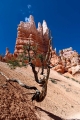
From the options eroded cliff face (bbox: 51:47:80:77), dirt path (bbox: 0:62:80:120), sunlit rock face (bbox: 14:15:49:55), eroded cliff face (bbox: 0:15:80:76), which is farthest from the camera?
sunlit rock face (bbox: 14:15:49:55)

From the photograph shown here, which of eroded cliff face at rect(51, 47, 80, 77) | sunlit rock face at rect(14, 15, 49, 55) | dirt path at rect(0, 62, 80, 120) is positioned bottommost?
dirt path at rect(0, 62, 80, 120)

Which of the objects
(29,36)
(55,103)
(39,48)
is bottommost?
(55,103)

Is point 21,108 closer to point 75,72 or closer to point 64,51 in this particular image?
point 75,72

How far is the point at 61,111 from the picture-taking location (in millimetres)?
16422

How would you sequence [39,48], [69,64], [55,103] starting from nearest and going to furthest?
1. [55,103]
2. [39,48]
3. [69,64]

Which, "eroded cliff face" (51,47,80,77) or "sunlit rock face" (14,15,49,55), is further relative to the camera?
"sunlit rock face" (14,15,49,55)

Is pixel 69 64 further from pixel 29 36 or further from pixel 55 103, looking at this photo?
pixel 55 103

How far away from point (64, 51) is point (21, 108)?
63633mm

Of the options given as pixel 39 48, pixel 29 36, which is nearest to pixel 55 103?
pixel 39 48

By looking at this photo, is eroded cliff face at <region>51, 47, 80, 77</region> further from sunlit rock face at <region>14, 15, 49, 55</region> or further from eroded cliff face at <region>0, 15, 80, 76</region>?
sunlit rock face at <region>14, 15, 49, 55</region>

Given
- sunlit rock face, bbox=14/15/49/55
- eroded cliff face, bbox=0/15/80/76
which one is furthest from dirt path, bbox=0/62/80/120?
sunlit rock face, bbox=14/15/49/55

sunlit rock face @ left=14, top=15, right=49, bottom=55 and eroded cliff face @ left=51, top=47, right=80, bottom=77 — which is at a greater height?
sunlit rock face @ left=14, top=15, right=49, bottom=55

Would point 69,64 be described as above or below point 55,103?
above

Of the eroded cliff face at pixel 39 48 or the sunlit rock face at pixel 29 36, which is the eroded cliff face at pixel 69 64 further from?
the sunlit rock face at pixel 29 36
